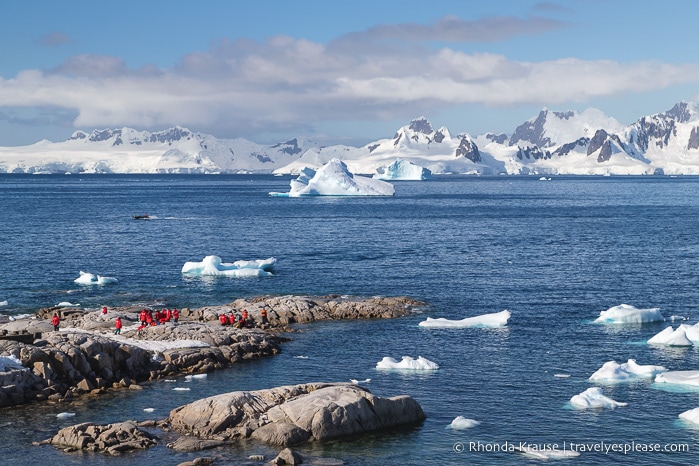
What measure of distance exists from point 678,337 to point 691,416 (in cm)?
1536

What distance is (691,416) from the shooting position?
38.0 m

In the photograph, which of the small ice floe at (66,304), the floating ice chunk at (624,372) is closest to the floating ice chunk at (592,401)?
the floating ice chunk at (624,372)

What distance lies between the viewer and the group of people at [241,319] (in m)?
57.9

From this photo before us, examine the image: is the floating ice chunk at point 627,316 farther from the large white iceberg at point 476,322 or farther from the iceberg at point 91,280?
the iceberg at point 91,280

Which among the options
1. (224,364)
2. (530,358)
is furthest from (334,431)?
(530,358)

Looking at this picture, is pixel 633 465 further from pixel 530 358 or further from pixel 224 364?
pixel 224 364

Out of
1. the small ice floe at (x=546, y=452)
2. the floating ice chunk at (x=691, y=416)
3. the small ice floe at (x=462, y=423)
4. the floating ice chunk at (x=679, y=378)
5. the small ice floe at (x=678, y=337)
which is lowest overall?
the small ice floe at (x=546, y=452)

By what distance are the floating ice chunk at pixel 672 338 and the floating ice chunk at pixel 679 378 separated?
817 centimetres

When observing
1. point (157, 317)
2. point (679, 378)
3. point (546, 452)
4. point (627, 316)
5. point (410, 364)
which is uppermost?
point (157, 317)

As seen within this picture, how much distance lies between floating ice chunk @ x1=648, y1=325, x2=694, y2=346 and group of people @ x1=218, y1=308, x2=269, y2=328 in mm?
25684

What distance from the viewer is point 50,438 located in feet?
119

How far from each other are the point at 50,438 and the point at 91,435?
1.99m

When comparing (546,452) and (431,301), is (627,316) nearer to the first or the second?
(431,301)

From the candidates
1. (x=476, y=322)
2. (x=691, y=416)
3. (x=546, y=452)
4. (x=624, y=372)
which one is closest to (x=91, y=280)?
(x=476, y=322)
